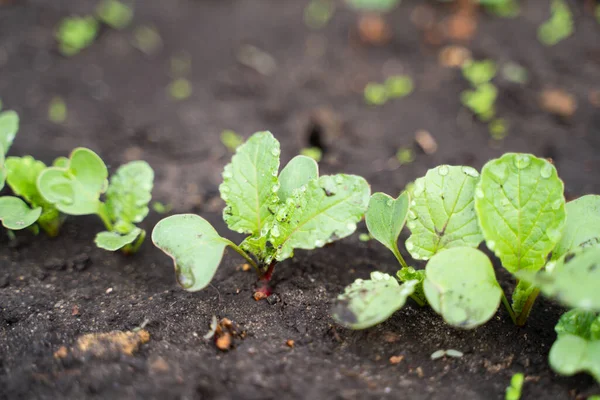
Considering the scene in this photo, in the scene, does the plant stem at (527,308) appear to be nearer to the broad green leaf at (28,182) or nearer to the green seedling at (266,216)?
the green seedling at (266,216)

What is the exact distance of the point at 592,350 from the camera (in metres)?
1.32

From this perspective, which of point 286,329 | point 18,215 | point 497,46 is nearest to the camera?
point 286,329

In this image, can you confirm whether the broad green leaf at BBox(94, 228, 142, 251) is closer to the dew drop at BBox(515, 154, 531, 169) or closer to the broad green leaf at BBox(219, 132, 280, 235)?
the broad green leaf at BBox(219, 132, 280, 235)

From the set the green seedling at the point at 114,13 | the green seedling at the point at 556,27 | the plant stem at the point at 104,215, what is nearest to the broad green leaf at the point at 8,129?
the plant stem at the point at 104,215

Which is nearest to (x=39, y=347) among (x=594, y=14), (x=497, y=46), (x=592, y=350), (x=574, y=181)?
(x=592, y=350)

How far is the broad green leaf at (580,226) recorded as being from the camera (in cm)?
156

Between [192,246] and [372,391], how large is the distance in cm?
64

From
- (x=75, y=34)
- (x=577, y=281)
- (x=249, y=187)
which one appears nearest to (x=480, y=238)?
(x=577, y=281)

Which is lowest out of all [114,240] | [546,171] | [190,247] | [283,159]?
[283,159]

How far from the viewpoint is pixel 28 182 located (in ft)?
6.26

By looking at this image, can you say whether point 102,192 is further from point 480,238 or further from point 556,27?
point 556,27

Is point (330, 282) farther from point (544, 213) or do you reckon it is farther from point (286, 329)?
point (544, 213)

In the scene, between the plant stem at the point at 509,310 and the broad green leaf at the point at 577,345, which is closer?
the broad green leaf at the point at 577,345

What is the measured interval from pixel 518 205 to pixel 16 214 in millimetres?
1604
